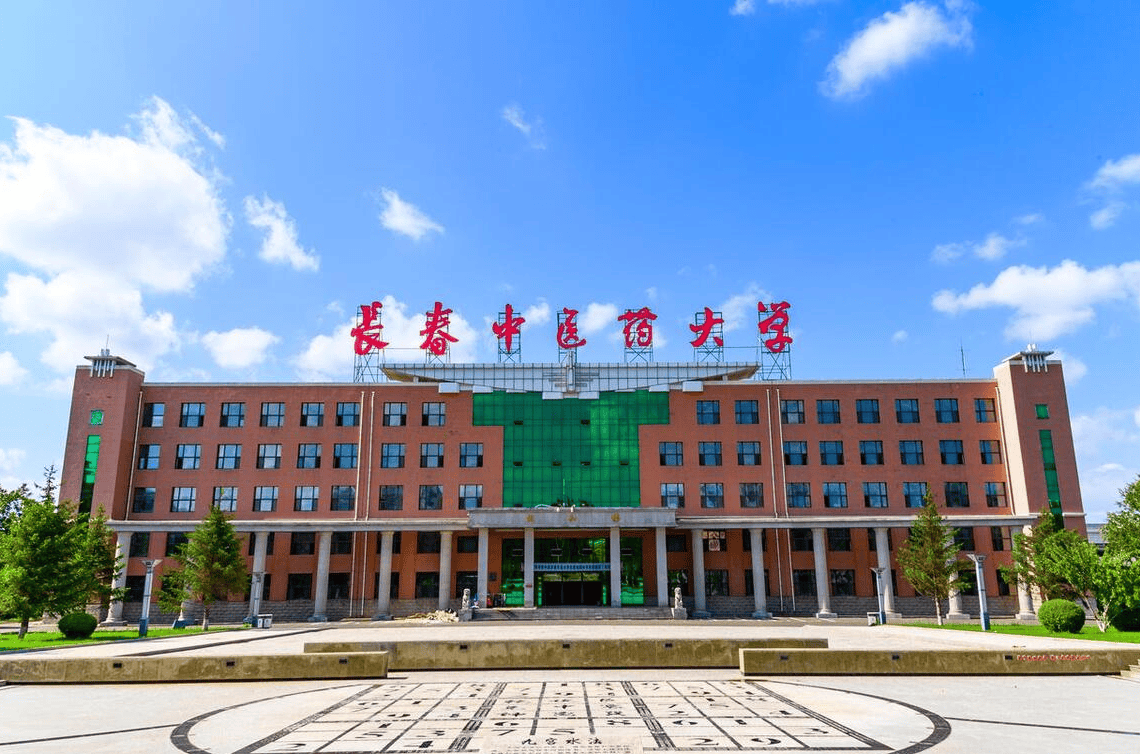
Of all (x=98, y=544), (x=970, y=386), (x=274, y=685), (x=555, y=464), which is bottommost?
(x=274, y=685)

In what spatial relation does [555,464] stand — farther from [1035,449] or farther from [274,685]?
[274,685]

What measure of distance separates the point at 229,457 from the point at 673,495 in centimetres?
2948

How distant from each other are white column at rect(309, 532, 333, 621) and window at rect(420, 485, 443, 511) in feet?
20.3

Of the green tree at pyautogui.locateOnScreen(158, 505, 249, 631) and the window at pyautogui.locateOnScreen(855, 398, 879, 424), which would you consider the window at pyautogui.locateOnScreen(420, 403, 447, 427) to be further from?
the window at pyautogui.locateOnScreen(855, 398, 879, 424)

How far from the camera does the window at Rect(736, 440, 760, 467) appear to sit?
50.8 meters

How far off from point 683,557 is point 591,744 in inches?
1600

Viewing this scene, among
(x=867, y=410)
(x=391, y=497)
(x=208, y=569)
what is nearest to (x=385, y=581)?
(x=391, y=497)

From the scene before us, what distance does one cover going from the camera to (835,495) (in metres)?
50.1

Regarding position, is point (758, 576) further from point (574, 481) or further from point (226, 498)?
point (226, 498)

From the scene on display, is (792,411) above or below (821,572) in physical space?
above

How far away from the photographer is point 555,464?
168ft

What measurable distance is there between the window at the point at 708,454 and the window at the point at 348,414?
23.1 metres

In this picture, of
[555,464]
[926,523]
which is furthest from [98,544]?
[926,523]

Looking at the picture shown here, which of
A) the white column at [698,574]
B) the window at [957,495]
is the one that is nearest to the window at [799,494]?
the white column at [698,574]
